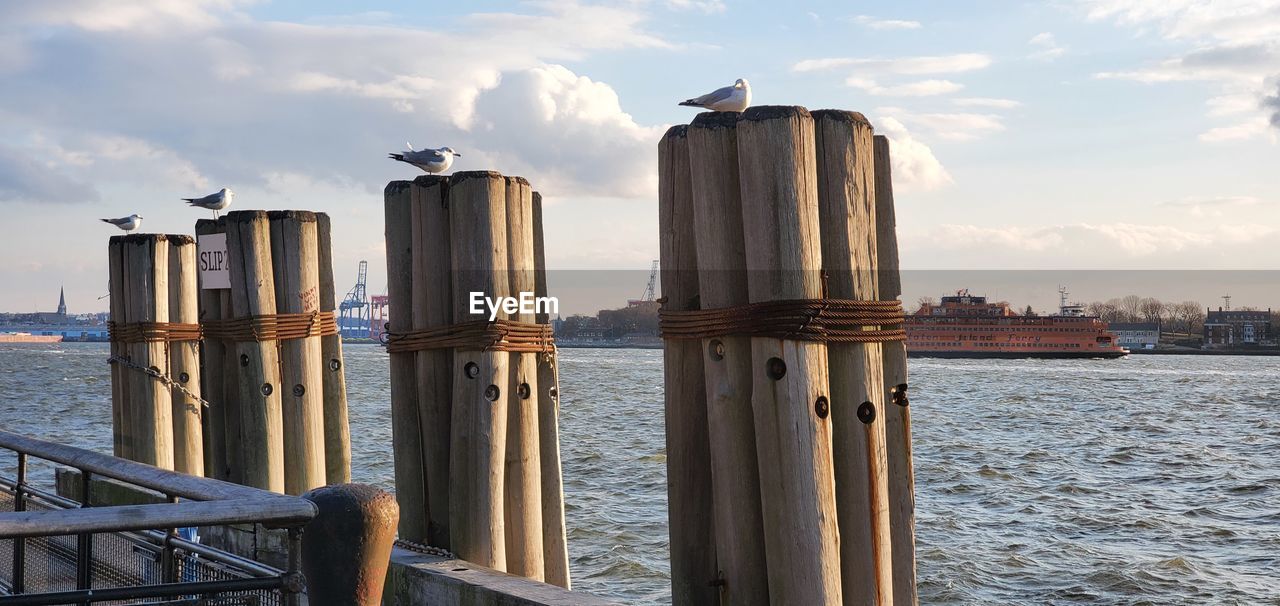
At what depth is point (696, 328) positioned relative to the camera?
5.29 metres

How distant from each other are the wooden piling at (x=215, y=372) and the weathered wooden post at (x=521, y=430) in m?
3.40

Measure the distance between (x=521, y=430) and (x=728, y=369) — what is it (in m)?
2.16

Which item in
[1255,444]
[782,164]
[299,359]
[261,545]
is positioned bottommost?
[1255,444]

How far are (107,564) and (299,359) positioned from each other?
3484 mm

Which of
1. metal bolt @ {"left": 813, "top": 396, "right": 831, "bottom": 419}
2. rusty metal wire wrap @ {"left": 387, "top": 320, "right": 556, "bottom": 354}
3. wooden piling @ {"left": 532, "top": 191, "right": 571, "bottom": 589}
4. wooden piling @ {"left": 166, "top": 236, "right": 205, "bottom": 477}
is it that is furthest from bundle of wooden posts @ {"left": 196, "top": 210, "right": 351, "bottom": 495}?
metal bolt @ {"left": 813, "top": 396, "right": 831, "bottom": 419}

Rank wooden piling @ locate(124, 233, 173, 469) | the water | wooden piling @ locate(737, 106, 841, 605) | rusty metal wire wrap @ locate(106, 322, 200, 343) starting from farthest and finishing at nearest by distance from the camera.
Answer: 1. the water
2. rusty metal wire wrap @ locate(106, 322, 200, 343)
3. wooden piling @ locate(124, 233, 173, 469)
4. wooden piling @ locate(737, 106, 841, 605)

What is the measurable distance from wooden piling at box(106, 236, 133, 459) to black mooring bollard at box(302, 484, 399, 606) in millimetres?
8299

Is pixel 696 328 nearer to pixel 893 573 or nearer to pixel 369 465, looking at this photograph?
pixel 893 573

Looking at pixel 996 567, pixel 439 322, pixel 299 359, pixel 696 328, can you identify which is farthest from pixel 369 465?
pixel 696 328

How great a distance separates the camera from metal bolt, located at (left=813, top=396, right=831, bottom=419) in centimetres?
495

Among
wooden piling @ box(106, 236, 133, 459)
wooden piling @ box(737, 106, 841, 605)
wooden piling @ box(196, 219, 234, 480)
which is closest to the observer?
wooden piling @ box(737, 106, 841, 605)

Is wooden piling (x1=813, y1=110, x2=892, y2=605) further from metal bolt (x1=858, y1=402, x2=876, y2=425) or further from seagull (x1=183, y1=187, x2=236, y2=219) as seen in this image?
seagull (x1=183, y1=187, x2=236, y2=219)

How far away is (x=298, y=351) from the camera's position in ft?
30.5

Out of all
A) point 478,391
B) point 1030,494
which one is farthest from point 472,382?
point 1030,494
